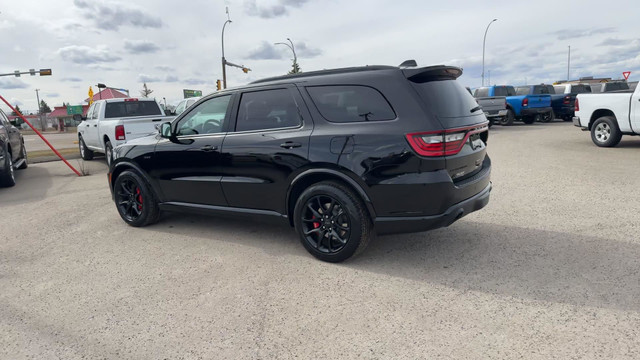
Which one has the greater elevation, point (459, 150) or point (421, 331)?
point (459, 150)

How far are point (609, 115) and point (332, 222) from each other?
10.1 m

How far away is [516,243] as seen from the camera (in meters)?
4.41

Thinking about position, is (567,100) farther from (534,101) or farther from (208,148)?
(208,148)

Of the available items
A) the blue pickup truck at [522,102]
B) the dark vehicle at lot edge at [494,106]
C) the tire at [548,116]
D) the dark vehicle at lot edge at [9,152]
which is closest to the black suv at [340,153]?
the dark vehicle at lot edge at [9,152]

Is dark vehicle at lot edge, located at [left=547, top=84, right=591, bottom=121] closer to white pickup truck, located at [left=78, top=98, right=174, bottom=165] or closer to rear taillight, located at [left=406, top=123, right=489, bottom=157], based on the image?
white pickup truck, located at [left=78, top=98, right=174, bottom=165]

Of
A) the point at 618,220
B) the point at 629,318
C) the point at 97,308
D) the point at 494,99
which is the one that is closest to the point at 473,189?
the point at 629,318

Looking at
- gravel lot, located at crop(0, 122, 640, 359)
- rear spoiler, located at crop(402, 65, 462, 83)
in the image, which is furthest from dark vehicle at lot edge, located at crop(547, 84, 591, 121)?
rear spoiler, located at crop(402, 65, 462, 83)

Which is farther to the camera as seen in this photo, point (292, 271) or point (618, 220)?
point (618, 220)

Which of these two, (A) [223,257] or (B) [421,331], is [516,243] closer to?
(B) [421,331]

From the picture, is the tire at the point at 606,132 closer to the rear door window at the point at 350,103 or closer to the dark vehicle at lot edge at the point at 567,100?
the rear door window at the point at 350,103

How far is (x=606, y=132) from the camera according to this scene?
11070mm

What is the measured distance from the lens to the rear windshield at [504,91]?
19.3 meters

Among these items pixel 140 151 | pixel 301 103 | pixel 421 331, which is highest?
pixel 301 103

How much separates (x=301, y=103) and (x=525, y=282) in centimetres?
248
